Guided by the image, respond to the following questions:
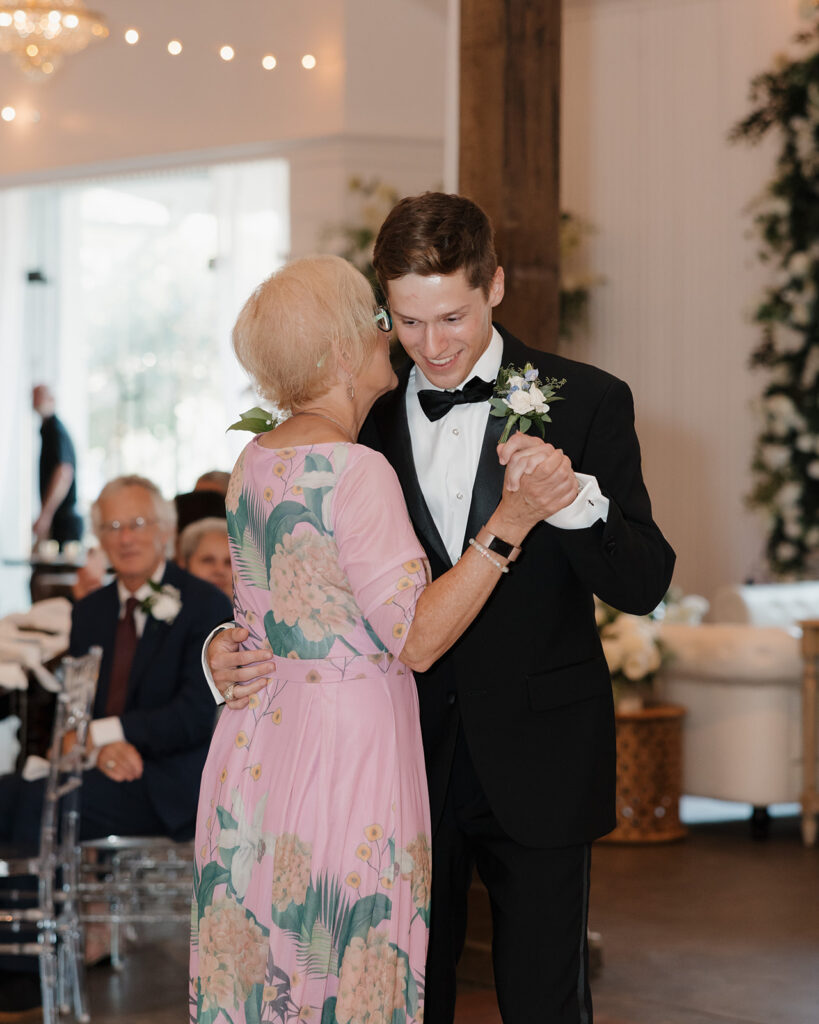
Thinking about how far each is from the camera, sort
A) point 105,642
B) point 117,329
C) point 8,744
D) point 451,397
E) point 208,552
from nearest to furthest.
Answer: point 451,397 < point 105,642 < point 8,744 < point 208,552 < point 117,329

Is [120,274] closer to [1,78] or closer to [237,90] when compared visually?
[1,78]

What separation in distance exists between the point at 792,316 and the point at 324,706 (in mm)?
6435

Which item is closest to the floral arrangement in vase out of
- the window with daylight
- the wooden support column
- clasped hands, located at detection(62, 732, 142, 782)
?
the wooden support column

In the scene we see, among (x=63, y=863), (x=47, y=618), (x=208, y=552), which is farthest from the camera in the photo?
(x=208, y=552)

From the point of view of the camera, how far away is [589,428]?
2.27 meters

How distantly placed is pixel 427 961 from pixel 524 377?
3.23 ft

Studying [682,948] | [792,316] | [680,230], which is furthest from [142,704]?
[680,230]

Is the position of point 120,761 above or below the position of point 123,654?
below

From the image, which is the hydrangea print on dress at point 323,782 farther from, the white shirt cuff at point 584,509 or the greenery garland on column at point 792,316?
the greenery garland on column at point 792,316

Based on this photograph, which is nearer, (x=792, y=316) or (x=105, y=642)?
(x=105, y=642)

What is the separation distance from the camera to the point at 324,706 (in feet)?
6.88

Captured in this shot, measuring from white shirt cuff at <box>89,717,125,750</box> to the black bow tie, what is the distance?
216 centimetres

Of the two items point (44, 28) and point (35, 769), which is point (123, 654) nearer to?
point (35, 769)

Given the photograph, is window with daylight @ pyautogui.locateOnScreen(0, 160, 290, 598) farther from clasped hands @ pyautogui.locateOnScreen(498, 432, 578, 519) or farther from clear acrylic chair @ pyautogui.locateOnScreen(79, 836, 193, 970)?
clasped hands @ pyautogui.locateOnScreen(498, 432, 578, 519)
